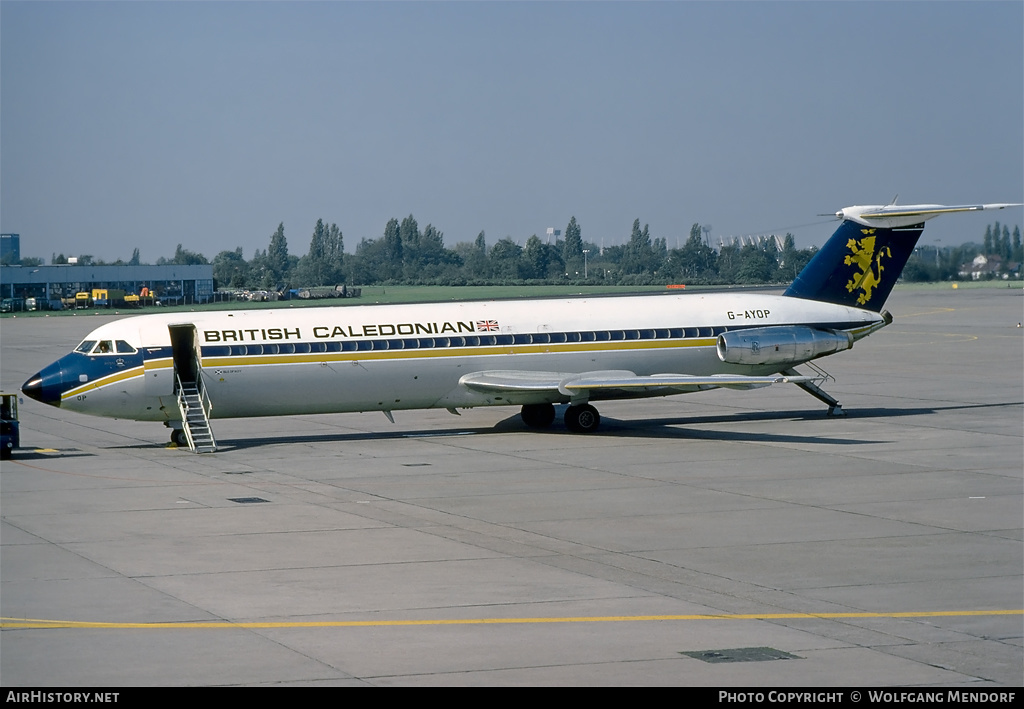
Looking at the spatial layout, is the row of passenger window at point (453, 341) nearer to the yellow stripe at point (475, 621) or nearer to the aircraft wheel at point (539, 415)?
the aircraft wheel at point (539, 415)

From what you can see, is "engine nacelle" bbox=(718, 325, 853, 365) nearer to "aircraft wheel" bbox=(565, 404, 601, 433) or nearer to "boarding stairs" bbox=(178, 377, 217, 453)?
"aircraft wheel" bbox=(565, 404, 601, 433)

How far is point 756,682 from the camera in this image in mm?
12836

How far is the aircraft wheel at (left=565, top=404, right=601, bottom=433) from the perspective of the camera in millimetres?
34094

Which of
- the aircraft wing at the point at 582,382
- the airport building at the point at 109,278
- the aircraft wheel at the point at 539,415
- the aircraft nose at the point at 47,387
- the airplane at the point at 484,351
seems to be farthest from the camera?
the airport building at the point at 109,278

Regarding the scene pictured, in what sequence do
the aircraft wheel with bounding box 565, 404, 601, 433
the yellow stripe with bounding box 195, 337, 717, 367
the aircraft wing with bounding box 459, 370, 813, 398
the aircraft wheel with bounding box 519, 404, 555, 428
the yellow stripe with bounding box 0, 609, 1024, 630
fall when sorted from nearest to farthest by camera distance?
the yellow stripe with bounding box 0, 609, 1024, 630 → the yellow stripe with bounding box 195, 337, 717, 367 → the aircraft wing with bounding box 459, 370, 813, 398 → the aircraft wheel with bounding box 565, 404, 601, 433 → the aircraft wheel with bounding box 519, 404, 555, 428

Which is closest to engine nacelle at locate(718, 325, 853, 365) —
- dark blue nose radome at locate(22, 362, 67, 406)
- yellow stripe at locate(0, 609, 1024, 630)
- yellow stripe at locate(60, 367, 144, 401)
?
yellow stripe at locate(60, 367, 144, 401)

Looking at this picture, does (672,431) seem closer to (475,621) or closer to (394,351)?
(394,351)

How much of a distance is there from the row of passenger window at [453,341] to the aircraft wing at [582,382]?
0.88m

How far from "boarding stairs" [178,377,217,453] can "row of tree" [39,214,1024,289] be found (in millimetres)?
101083

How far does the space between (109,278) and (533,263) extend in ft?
166

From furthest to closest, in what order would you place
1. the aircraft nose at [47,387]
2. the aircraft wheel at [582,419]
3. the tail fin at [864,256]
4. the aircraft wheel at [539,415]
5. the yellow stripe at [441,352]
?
the tail fin at [864,256] → the aircraft wheel at [539,415] → the aircraft wheel at [582,419] → the yellow stripe at [441,352] → the aircraft nose at [47,387]

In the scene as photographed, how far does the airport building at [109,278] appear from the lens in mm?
140375

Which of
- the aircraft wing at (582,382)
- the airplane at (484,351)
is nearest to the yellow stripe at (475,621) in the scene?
the airplane at (484,351)

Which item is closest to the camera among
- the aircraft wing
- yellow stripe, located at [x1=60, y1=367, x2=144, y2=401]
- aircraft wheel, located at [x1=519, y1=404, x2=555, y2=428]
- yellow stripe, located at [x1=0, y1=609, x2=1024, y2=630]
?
yellow stripe, located at [x1=0, y1=609, x2=1024, y2=630]
